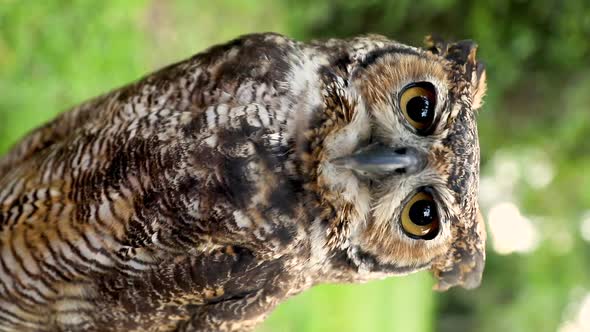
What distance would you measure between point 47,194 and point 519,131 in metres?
5.82

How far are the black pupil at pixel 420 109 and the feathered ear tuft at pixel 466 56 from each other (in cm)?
21

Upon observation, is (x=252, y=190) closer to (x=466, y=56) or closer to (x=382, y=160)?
(x=382, y=160)

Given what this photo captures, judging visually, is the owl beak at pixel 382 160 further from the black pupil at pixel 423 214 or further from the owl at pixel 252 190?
the black pupil at pixel 423 214

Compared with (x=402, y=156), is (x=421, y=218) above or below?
below

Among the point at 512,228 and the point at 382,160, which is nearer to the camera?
the point at 382,160

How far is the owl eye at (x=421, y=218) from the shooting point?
140cm

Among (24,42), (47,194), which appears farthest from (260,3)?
(47,194)

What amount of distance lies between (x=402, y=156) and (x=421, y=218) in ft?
0.66

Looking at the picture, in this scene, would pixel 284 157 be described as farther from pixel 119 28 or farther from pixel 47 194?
pixel 119 28

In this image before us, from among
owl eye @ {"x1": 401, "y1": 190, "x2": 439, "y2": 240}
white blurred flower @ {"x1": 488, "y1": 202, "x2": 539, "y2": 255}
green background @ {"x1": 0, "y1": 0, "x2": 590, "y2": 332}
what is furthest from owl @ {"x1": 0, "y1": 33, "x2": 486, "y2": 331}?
white blurred flower @ {"x1": 488, "y1": 202, "x2": 539, "y2": 255}

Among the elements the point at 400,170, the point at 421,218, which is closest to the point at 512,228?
the point at 421,218

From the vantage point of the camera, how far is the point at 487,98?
5914mm

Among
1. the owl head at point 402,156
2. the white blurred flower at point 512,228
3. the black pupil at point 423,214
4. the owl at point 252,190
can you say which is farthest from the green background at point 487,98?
the black pupil at point 423,214

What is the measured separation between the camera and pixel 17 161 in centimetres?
191
